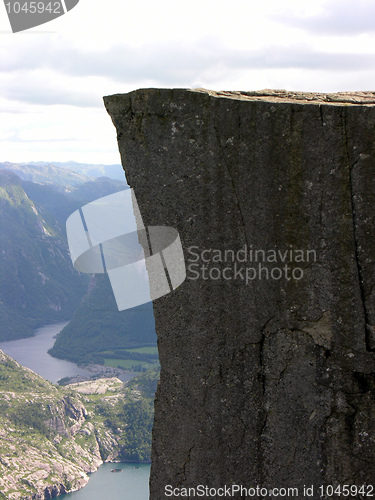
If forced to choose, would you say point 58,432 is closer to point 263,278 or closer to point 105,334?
point 105,334

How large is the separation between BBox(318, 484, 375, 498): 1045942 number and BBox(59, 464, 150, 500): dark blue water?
71.0 m

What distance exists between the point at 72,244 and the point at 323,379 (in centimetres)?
323

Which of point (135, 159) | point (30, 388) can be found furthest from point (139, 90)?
point (30, 388)

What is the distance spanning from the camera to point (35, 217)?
190625 mm

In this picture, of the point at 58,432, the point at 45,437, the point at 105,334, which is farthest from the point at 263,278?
the point at 105,334

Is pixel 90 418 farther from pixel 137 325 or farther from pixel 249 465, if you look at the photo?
pixel 249 465

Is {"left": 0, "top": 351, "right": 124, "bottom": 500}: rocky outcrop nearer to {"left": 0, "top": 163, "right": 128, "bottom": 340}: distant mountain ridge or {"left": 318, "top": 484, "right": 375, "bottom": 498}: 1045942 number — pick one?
{"left": 0, "top": 163, "right": 128, "bottom": 340}: distant mountain ridge

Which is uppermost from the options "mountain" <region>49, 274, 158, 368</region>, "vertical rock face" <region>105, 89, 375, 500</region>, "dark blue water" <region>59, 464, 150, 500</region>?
"vertical rock face" <region>105, 89, 375, 500</region>

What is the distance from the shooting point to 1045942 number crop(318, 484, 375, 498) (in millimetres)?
3916
